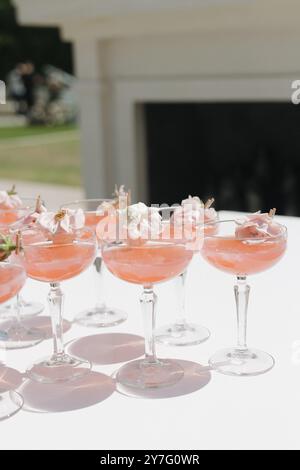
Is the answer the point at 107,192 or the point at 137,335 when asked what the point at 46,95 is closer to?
the point at 107,192

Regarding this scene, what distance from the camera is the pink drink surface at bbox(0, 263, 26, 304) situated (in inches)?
48.8

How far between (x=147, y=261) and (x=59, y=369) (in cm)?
30

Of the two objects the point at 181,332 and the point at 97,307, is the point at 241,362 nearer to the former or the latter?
the point at 181,332

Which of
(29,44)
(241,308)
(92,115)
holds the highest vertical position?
(29,44)

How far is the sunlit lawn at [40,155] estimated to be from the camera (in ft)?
34.6

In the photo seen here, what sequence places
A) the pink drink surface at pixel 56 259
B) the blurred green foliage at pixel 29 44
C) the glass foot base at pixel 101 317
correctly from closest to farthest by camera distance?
the pink drink surface at pixel 56 259
the glass foot base at pixel 101 317
the blurred green foliage at pixel 29 44

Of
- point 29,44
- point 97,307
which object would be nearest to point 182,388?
point 97,307

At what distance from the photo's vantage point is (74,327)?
1.63m

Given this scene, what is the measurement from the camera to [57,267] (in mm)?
1337

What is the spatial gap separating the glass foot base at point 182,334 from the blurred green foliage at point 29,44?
15589 millimetres

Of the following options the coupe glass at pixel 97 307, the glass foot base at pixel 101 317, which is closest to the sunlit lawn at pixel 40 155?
the coupe glass at pixel 97 307

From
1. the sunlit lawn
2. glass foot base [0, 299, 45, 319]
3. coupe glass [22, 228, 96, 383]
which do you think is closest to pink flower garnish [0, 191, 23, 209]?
glass foot base [0, 299, 45, 319]

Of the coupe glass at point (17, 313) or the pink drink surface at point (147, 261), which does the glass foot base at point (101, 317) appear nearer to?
the coupe glass at point (17, 313)

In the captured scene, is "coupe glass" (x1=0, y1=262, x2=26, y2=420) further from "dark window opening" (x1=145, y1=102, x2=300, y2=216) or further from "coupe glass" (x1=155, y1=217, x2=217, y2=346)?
"dark window opening" (x1=145, y1=102, x2=300, y2=216)
